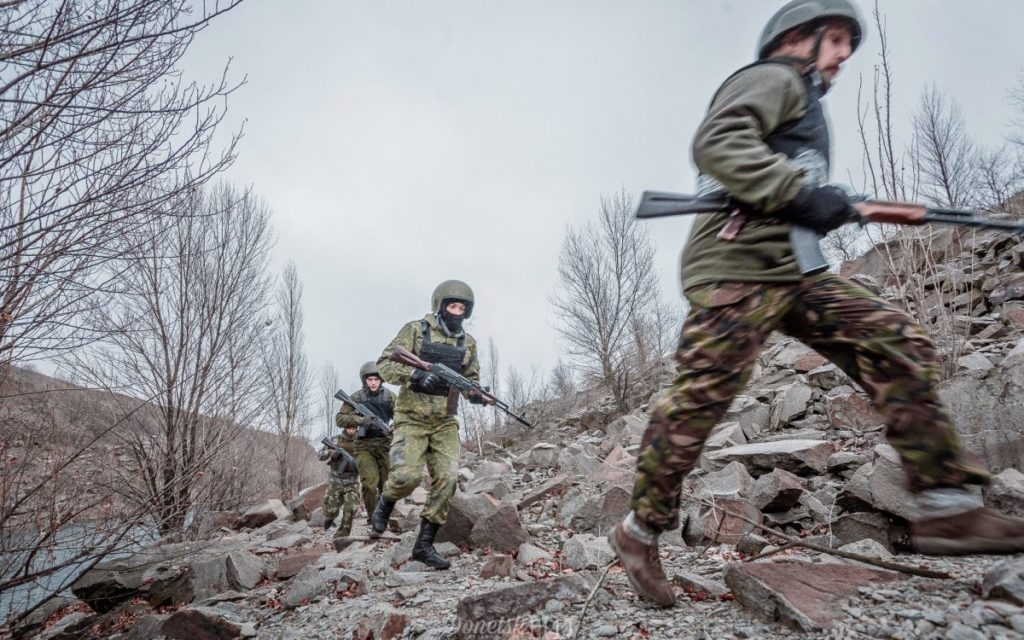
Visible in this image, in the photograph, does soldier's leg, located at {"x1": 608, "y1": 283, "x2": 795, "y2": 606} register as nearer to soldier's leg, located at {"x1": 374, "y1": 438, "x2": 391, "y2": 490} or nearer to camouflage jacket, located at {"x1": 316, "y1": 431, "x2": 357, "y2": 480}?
soldier's leg, located at {"x1": 374, "y1": 438, "x2": 391, "y2": 490}

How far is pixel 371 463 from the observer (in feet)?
19.8

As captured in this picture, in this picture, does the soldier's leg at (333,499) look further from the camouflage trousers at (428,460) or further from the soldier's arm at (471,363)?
the soldier's arm at (471,363)

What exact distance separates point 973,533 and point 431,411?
119 inches

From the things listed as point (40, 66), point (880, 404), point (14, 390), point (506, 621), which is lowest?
point (506, 621)

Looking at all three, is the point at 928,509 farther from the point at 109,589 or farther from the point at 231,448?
the point at 231,448

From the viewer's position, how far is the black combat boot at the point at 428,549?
10.6 feet

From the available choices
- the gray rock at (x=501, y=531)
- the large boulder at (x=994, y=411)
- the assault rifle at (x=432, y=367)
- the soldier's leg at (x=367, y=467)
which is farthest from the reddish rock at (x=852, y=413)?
the soldier's leg at (x=367, y=467)

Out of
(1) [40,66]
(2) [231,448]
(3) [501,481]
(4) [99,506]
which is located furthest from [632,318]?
(1) [40,66]

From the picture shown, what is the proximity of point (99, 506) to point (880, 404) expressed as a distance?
4347 millimetres

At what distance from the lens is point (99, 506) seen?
336 cm

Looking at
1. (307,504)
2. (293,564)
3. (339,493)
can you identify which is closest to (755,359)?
(293,564)

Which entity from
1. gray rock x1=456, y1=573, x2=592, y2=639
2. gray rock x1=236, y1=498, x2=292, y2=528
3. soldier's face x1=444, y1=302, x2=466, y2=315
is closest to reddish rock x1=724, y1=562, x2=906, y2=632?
gray rock x1=456, y1=573, x2=592, y2=639

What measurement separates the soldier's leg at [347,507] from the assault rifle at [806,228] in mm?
5340

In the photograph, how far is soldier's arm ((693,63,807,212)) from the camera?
4.40 feet
